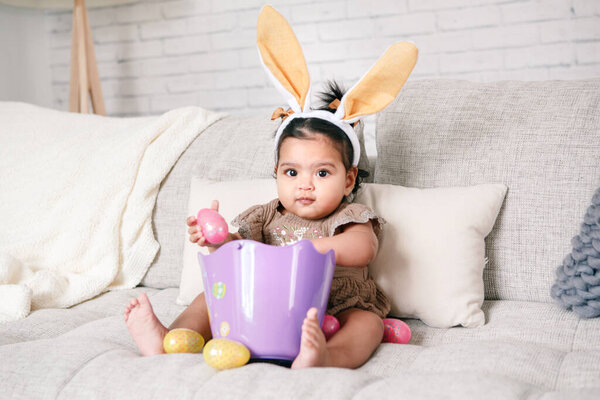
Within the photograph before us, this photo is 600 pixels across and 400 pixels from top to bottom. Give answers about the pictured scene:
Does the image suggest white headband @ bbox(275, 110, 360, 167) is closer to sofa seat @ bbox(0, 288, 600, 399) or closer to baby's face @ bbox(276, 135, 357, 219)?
baby's face @ bbox(276, 135, 357, 219)

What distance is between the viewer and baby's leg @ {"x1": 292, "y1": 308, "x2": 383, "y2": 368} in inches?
40.1

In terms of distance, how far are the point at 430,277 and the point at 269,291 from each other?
45 centimetres

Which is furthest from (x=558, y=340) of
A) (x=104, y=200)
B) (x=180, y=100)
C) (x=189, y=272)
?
(x=180, y=100)

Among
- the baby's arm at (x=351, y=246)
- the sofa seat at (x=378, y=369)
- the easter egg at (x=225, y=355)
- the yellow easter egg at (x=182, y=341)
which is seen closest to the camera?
the sofa seat at (x=378, y=369)

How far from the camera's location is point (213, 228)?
46.1 inches

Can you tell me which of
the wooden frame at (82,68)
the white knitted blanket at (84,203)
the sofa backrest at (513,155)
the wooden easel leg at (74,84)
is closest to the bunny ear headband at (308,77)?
the sofa backrest at (513,155)

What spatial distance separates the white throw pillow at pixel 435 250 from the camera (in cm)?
135

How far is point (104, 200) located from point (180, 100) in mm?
1521

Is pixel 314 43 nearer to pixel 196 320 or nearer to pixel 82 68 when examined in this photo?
pixel 82 68

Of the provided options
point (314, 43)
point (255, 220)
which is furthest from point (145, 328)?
point (314, 43)

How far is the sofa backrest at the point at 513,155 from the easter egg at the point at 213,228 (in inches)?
21.9

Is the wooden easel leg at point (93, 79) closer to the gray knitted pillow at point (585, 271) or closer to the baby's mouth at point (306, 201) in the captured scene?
the baby's mouth at point (306, 201)

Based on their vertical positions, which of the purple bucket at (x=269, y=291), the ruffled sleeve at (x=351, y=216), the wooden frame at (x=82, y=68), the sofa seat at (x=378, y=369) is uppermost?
the wooden frame at (x=82, y=68)

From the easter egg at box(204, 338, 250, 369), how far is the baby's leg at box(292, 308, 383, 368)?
0.09 meters
